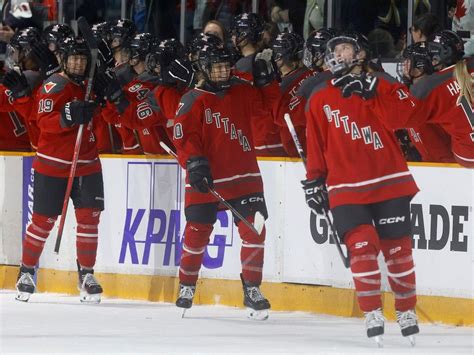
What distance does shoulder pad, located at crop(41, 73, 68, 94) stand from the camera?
32.9 ft

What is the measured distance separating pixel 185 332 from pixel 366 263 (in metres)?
1.19

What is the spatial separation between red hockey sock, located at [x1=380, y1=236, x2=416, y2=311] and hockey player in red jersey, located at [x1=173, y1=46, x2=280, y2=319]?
1.26 metres

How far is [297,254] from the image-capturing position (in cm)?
965

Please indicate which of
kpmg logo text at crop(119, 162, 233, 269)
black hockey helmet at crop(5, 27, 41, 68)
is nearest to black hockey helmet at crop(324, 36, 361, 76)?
kpmg logo text at crop(119, 162, 233, 269)

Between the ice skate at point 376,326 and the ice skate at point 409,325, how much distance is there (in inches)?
5.4

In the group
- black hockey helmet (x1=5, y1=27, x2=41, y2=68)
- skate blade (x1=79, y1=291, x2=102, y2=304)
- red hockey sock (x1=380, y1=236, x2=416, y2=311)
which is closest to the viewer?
red hockey sock (x1=380, y1=236, x2=416, y2=311)

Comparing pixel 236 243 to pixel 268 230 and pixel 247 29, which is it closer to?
pixel 268 230

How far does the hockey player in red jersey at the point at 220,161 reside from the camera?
9.31m

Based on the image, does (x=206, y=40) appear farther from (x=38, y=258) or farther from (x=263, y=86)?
(x=38, y=258)

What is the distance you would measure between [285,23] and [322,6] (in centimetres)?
32

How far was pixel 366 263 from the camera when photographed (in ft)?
26.4

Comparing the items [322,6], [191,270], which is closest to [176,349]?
[191,270]

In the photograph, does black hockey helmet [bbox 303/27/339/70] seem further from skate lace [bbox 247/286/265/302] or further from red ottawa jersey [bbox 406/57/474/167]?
skate lace [bbox 247/286/265/302]

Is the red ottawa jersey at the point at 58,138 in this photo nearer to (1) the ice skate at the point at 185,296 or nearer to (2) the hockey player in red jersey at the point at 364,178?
(1) the ice skate at the point at 185,296
